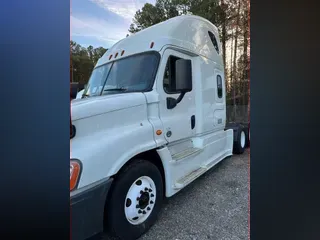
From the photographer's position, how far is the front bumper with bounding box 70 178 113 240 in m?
1.45

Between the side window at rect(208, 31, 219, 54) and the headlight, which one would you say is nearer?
the headlight

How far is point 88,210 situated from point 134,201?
466 mm

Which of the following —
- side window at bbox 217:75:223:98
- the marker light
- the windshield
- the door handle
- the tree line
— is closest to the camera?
the marker light

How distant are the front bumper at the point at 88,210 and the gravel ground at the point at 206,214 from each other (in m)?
0.63

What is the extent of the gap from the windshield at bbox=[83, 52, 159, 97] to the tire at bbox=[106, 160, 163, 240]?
2.61 feet

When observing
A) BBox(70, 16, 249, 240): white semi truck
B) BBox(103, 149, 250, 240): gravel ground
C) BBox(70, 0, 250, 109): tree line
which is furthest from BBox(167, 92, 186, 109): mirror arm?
BBox(103, 149, 250, 240): gravel ground

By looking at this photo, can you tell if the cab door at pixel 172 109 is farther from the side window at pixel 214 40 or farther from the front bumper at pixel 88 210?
the front bumper at pixel 88 210

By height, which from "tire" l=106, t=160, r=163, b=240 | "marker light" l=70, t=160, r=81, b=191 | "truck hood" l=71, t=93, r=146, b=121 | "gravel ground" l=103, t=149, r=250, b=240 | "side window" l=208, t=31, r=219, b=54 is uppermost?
"side window" l=208, t=31, r=219, b=54

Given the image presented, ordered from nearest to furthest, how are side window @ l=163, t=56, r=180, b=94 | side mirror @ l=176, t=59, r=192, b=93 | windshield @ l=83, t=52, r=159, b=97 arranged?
windshield @ l=83, t=52, r=159, b=97 → side mirror @ l=176, t=59, r=192, b=93 → side window @ l=163, t=56, r=180, b=94

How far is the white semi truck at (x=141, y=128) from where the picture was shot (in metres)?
1.55

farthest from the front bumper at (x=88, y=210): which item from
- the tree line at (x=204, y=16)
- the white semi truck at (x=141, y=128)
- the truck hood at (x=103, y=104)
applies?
the tree line at (x=204, y=16)

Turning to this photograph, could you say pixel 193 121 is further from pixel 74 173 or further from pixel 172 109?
pixel 74 173
